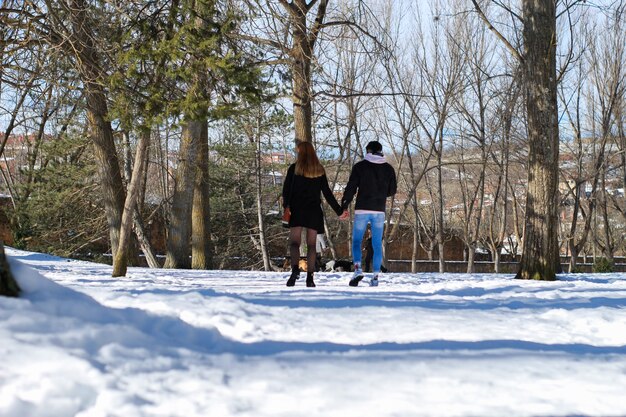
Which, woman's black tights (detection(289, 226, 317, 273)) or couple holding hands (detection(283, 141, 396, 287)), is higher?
couple holding hands (detection(283, 141, 396, 287))

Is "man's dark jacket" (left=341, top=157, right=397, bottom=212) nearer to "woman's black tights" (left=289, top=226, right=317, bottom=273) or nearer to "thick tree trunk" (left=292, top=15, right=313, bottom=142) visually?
"woman's black tights" (left=289, top=226, right=317, bottom=273)

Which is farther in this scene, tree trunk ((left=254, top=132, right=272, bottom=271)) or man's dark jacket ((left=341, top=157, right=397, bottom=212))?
tree trunk ((left=254, top=132, right=272, bottom=271))

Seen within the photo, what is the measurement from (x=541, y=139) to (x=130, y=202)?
649 cm

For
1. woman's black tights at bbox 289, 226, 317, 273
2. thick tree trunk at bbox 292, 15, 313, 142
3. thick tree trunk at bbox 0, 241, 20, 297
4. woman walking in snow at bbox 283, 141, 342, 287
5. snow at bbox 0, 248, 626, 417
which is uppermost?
thick tree trunk at bbox 292, 15, 313, 142

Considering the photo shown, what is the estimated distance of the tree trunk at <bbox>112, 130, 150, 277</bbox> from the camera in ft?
33.9

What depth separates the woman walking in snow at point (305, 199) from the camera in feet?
27.4

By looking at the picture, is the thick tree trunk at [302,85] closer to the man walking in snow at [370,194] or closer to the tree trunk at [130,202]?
the tree trunk at [130,202]

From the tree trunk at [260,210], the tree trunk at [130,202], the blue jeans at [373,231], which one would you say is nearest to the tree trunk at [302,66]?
the tree trunk at [130,202]

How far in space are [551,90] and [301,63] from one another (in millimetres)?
4785

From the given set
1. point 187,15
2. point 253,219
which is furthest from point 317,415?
point 253,219

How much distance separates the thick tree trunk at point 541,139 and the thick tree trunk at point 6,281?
28.6 ft

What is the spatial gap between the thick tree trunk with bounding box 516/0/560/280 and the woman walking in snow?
160 inches

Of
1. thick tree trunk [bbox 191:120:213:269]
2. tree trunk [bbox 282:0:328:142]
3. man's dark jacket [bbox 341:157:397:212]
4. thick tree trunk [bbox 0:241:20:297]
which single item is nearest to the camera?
thick tree trunk [bbox 0:241:20:297]

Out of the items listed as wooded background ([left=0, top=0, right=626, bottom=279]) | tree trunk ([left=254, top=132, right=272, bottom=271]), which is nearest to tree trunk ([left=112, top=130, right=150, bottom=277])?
wooded background ([left=0, top=0, right=626, bottom=279])
